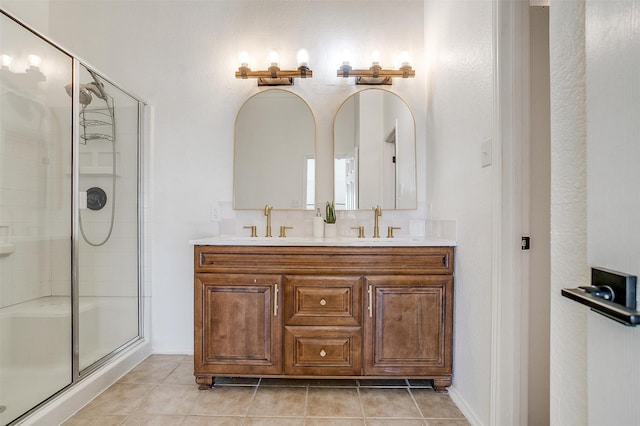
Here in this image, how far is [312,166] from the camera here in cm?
241

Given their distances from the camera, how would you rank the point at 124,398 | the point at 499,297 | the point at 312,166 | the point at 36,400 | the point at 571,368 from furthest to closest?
1. the point at 312,166
2. the point at 124,398
3. the point at 36,400
4. the point at 499,297
5. the point at 571,368

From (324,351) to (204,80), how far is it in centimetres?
203

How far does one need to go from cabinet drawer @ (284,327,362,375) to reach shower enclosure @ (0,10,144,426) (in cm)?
115

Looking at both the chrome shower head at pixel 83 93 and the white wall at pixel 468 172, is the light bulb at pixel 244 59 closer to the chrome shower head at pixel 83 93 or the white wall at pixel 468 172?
the chrome shower head at pixel 83 93

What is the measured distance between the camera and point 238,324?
1.85m

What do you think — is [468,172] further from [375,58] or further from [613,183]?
[613,183]

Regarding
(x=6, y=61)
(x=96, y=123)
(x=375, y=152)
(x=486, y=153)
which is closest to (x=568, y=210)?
(x=486, y=153)

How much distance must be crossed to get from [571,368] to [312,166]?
1.95 m

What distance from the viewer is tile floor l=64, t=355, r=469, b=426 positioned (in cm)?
163

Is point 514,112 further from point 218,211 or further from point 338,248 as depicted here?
point 218,211

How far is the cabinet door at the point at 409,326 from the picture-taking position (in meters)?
1.83

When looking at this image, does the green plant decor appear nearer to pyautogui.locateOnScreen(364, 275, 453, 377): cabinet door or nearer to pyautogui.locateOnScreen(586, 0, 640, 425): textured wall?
pyautogui.locateOnScreen(364, 275, 453, 377): cabinet door

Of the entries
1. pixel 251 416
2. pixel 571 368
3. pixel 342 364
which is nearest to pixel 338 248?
pixel 342 364

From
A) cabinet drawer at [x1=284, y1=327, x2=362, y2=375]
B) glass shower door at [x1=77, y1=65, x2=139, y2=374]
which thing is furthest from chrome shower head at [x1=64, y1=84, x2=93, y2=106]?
cabinet drawer at [x1=284, y1=327, x2=362, y2=375]
